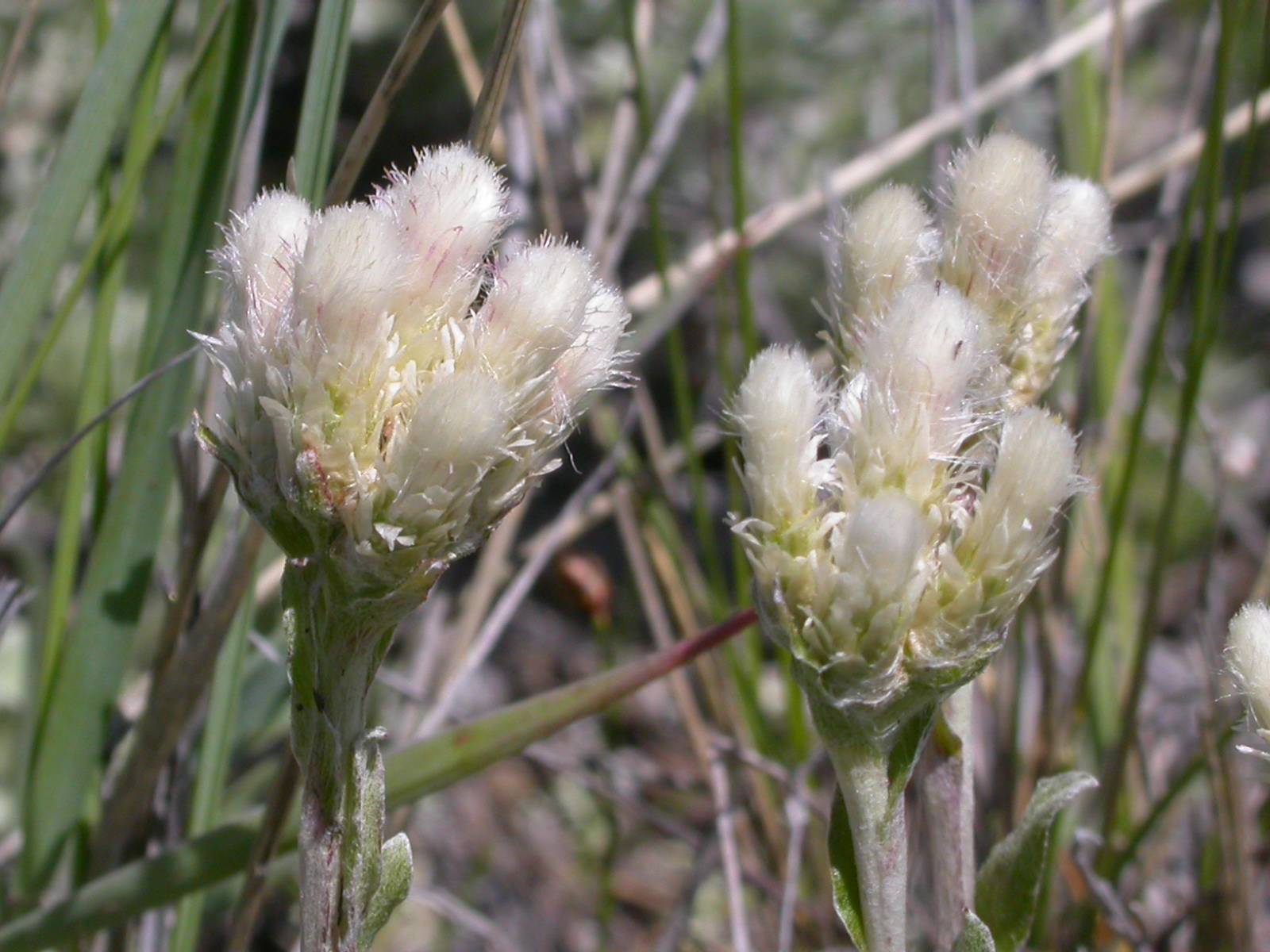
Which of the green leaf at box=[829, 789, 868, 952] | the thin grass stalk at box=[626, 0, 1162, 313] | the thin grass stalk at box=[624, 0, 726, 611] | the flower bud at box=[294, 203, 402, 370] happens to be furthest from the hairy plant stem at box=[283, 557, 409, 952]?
the thin grass stalk at box=[626, 0, 1162, 313]

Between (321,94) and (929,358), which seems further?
(321,94)

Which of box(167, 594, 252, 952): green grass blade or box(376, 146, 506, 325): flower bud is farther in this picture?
box(167, 594, 252, 952): green grass blade

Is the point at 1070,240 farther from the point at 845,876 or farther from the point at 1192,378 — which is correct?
the point at 845,876

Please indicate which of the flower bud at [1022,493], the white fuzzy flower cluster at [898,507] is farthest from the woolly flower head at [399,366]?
the flower bud at [1022,493]

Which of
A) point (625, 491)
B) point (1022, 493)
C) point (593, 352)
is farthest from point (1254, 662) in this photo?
point (625, 491)

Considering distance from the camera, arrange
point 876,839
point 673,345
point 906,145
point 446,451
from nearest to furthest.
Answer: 1. point 446,451
2. point 876,839
3. point 673,345
4. point 906,145

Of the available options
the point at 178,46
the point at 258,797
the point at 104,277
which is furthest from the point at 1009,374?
the point at 178,46

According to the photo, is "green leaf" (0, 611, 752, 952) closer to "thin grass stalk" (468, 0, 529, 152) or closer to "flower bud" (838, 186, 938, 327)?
"flower bud" (838, 186, 938, 327)
